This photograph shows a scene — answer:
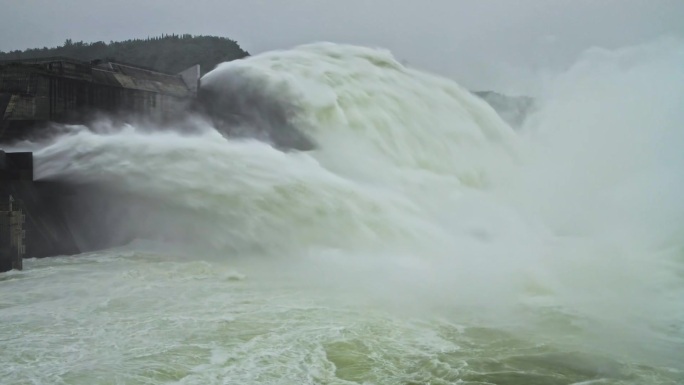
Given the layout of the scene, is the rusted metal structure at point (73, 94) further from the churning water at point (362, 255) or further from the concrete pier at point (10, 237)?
the concrete pier at point (10, 237)

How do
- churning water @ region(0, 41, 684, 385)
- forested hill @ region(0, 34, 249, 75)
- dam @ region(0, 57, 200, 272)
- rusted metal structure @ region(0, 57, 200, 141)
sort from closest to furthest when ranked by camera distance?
1. churning water @ region(0, 41, 684, 385)
2. dam @ region(0, 57, 200, 272)
3. rusted metal structure @ region(0, 57, 200, 141)
4. forested hill @ region(0, 34, 249, 75)

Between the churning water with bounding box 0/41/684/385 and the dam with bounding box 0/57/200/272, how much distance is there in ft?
2.06

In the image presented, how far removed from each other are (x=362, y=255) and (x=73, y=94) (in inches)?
375

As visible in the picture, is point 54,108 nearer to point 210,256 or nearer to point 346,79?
point 210,256

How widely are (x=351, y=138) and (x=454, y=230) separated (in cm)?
505

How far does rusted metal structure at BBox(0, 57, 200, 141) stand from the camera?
16.4 metres

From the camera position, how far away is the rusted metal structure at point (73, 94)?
1639cm

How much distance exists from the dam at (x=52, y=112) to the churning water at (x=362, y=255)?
627 millimetres

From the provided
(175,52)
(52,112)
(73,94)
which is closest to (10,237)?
(52,112)

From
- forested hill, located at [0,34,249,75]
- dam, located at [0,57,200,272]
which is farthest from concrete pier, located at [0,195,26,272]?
forested hill, located at [0,34,249,75]

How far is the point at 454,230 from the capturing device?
14.0 meters

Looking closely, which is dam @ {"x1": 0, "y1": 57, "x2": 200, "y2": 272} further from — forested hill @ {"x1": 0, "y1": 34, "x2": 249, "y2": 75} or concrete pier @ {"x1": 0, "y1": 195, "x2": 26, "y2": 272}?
forested hill @ {"x1": 0, "y1": 34, "x2": 249, "y2": 75}

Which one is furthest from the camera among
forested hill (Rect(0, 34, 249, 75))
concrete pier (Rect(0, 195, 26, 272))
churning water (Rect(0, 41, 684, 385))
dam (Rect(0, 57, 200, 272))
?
forested hill (Rect(0, 34, 249, 75))

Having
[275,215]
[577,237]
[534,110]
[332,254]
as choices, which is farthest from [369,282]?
[534,110]
